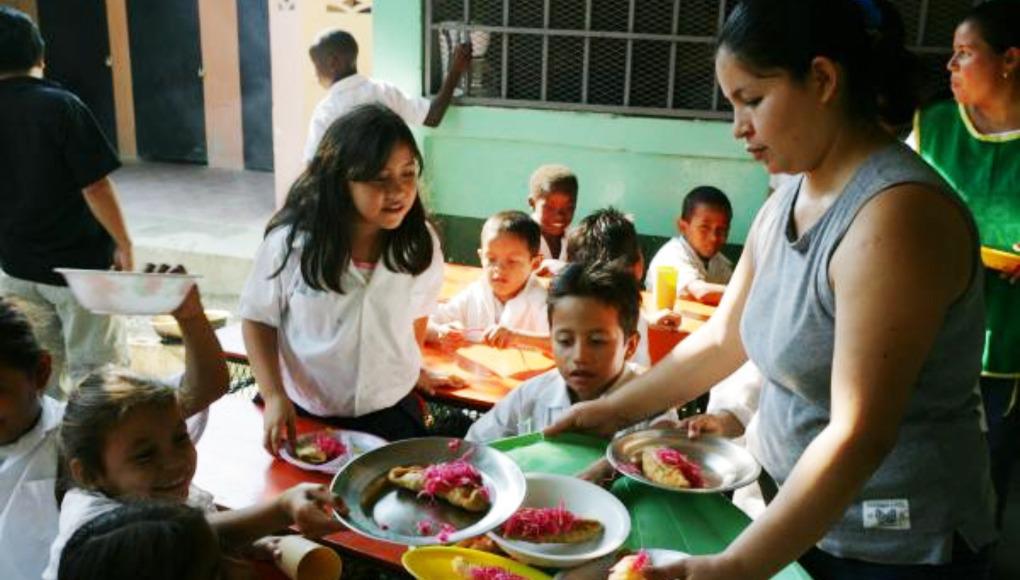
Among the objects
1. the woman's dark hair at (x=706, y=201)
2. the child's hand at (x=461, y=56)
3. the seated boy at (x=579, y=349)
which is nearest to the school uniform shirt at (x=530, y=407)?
the seated boy at (x=579, y=349)

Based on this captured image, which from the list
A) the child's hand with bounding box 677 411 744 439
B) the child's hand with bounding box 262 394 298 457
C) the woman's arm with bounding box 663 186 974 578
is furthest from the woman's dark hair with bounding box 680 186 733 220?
the woman's arm with bounding box 663 186 974 578

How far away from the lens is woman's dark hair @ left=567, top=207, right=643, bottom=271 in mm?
4004

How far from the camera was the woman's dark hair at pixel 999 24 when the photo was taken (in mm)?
2914

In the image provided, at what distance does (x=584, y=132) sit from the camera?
18.7 feet

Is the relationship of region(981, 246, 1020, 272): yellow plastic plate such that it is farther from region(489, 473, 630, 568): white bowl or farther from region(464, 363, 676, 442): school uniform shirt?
region(489, 473, 630, 568): white bowl

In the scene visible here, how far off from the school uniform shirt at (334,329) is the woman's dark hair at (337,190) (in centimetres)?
4

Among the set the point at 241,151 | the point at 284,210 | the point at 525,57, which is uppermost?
the point at 525,57

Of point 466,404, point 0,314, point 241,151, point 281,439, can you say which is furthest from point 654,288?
point 241,151

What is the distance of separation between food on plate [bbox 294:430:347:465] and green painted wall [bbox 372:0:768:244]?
367cm

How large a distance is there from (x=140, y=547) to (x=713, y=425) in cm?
131

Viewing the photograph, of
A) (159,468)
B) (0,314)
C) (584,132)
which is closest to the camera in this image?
(159,468)

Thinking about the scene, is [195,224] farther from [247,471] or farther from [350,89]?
[247,471]

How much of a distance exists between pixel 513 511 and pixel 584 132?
437 cm

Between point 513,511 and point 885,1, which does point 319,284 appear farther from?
point 885,1
